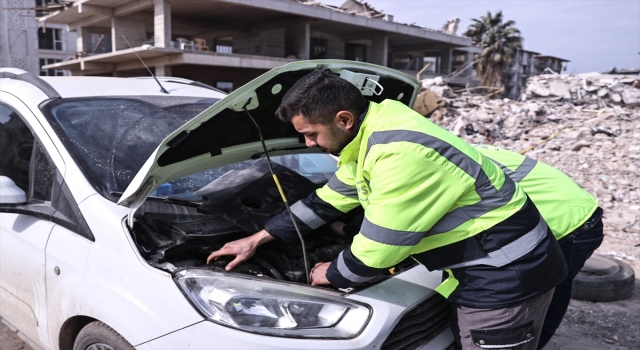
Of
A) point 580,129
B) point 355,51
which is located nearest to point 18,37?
point 355,51

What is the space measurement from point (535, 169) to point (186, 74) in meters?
22.1

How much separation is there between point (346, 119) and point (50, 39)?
42.4 metres

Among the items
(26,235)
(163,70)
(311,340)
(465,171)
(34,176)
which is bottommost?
(311,340)

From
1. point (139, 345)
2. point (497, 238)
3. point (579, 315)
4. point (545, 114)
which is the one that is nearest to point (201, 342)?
point (139, 345)

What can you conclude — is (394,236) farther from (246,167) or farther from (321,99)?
(246,167)

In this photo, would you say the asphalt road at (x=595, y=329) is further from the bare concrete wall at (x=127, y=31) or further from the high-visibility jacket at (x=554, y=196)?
the bare concrete wall at (x=127, y=31)

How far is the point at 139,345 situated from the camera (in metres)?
1.80

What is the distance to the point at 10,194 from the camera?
97.3 inches

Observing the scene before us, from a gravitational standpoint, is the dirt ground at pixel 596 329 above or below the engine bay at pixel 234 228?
below

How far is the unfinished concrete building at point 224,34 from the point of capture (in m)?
20.9

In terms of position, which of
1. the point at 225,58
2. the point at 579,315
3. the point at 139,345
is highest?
the point at 225,58

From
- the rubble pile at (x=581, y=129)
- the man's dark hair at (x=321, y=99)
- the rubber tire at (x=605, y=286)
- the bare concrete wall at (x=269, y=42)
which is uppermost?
the bare concrete wall at (x=269, y=42)

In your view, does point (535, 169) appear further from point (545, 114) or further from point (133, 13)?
point (133, 13)

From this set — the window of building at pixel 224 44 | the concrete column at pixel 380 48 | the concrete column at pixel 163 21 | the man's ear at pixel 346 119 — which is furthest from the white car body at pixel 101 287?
the window of building at pixel 224 44
